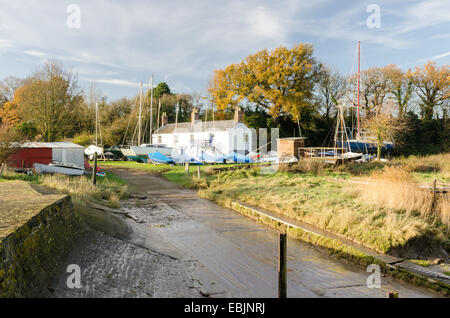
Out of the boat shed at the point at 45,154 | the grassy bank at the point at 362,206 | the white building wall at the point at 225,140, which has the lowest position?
the grassy bank at the point at 362,206

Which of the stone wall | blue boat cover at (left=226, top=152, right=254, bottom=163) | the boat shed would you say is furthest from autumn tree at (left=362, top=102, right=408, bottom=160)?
the stone wall

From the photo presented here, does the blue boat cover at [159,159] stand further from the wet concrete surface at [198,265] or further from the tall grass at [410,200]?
the tall grass at [410,200]

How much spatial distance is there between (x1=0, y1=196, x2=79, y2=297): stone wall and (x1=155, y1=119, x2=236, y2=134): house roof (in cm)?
3312

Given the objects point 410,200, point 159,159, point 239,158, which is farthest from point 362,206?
point 159,159

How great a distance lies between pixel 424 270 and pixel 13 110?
46.2 meters

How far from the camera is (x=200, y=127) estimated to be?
41375mm

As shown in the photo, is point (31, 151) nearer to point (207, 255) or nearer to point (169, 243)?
point (169, 243)

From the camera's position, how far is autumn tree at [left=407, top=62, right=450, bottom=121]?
3812 cm

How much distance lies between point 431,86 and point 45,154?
41574 mm

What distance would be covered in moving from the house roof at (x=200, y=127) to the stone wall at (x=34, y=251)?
3312cm

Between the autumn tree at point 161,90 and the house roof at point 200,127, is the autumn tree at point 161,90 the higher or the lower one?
the higher one

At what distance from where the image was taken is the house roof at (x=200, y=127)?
39.4 metres

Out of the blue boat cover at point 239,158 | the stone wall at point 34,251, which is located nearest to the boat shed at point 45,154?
the blue boat cover at point 239,158
